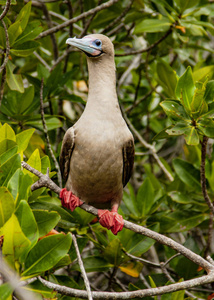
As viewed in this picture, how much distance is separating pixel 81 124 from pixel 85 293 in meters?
1.33

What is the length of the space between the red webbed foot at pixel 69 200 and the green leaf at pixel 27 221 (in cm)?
96

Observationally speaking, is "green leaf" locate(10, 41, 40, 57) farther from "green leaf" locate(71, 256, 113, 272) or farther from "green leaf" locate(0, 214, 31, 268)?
"green leaf" locate(0, 214, 31, 268)

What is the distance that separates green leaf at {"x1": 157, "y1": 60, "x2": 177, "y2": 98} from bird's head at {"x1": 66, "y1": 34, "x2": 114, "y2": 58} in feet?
3.10

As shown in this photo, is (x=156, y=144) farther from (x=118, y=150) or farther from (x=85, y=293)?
(x=85, y=293)

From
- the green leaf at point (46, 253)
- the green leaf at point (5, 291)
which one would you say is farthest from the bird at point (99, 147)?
the green leaf at point (5, 291)

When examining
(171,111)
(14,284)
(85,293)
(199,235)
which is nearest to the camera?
(14,284)

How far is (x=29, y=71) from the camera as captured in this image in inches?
210

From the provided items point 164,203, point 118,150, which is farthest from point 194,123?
point 164,203

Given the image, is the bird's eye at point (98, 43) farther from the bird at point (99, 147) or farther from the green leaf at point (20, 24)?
the green leaf at point (20, 24)

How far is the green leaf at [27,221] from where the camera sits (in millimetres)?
2508

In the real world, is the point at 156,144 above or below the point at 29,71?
below

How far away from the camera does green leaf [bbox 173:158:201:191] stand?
439 cm

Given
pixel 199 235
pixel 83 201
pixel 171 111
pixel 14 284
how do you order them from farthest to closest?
pixel 199 235 < pixel 83 201 < pixel 171 111 < pixel 14 284

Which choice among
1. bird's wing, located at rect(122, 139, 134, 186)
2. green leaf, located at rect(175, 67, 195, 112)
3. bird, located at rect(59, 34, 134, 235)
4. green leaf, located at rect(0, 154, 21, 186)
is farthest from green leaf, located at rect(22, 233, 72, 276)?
green leaf, located at rect(175, 67, 195, 112)
